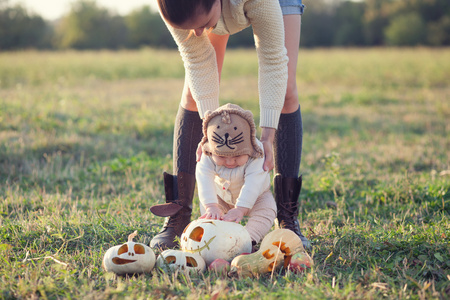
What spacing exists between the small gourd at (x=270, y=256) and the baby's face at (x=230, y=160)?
0.51 metres

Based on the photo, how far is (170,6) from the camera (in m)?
2.21

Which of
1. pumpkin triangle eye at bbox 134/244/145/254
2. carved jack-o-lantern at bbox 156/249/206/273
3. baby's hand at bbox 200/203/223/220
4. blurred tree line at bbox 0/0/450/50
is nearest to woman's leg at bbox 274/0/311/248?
baby's hand at bbox 200/203/223/220

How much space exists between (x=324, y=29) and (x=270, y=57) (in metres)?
51.0

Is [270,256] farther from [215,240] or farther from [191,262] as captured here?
[191,262]

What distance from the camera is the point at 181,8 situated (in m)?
2.20

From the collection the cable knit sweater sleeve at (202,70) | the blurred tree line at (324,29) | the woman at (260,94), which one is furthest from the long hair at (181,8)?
the blurred tree line at (324,29)

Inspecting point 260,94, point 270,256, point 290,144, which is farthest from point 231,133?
point 270,256

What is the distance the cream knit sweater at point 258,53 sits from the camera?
2.60m

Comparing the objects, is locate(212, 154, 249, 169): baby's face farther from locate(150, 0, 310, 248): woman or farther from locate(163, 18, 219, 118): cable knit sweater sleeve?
locate(163, 18, 219, 118): cable knit sweater sleeve

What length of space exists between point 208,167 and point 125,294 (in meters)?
1.00

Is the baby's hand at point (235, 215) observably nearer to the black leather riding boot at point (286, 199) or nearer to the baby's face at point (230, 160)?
the baby's face at point (230, 160)

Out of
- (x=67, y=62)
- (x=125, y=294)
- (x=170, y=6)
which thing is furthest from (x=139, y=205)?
(x=67, y=62)

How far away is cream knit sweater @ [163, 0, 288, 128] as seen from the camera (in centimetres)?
260

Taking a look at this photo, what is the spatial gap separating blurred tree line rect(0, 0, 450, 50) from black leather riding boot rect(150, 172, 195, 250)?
35780 mm
